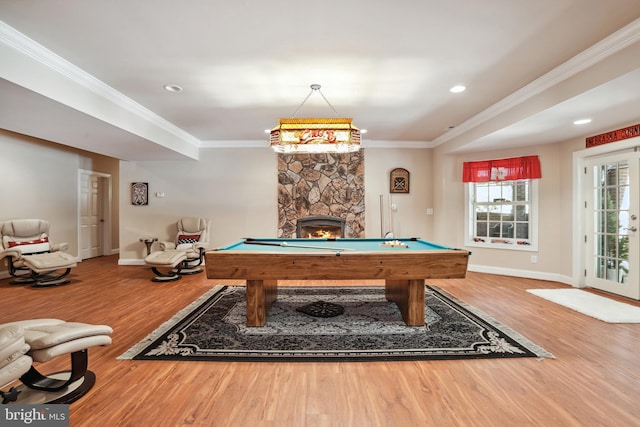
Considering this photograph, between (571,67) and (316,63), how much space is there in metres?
2.45

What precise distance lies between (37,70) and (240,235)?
4.02 m

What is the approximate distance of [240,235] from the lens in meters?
6.27

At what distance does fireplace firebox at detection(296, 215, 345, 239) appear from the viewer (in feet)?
20.0

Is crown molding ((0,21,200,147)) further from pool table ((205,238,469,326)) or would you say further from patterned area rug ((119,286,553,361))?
patterned area rug ((119,286,553,361))

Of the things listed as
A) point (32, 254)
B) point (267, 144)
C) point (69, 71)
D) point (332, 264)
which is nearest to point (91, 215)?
point (32, 254)

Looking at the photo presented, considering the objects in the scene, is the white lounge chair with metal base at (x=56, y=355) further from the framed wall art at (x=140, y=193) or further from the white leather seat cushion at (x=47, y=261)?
the framed wall art at (x=140, y=193)

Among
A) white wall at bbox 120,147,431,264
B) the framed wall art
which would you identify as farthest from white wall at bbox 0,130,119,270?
the framed wall art

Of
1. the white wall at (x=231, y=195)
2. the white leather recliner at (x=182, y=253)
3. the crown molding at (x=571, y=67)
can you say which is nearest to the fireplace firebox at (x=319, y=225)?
the white wall at (x=231, y=195)

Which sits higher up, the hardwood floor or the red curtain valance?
the red curtain valance

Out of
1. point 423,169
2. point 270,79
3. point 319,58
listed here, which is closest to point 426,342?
point 319,58

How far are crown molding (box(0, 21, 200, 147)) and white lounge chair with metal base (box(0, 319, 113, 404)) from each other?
2.23 metres

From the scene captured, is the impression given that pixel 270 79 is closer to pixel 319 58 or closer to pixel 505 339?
pixel 319 58

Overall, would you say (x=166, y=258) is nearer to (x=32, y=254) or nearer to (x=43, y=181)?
(x=32, y=254)

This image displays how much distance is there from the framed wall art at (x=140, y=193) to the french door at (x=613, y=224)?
7.73m
